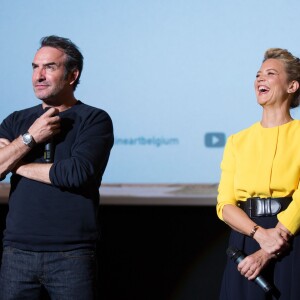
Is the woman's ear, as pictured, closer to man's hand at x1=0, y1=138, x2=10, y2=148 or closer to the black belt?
the black belt

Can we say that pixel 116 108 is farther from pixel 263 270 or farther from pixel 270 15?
pixel 263 270

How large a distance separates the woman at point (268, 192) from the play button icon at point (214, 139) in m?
0.94

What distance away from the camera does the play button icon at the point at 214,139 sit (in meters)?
3.34

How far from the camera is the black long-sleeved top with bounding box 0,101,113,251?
2.24m

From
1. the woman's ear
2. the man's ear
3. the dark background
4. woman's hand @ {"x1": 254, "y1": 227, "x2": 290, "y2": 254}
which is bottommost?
the dark background

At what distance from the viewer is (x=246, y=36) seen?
10.9 feet

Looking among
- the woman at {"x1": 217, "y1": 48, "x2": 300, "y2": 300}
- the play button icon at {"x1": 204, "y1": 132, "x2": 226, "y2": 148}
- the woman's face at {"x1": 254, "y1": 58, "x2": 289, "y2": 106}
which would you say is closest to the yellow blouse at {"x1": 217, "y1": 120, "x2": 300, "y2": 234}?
the woman at {"x1": 217, "y1": 48, "x2": 300, "y2": 300}

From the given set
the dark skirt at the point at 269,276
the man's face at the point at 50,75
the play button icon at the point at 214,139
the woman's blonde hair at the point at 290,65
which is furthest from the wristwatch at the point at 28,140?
the play button icon at the point at 214,139

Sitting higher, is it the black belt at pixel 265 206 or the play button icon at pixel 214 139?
the play button icon at pixel 214 139

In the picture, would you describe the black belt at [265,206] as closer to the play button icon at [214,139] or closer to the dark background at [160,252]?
the play button icon at [214,139]

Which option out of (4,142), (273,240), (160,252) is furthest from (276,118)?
(160,252)

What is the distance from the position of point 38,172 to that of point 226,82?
57.0 inches

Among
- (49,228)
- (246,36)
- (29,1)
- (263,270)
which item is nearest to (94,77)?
(29,1)

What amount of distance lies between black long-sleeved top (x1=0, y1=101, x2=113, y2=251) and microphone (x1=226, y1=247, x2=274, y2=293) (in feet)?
1.70
